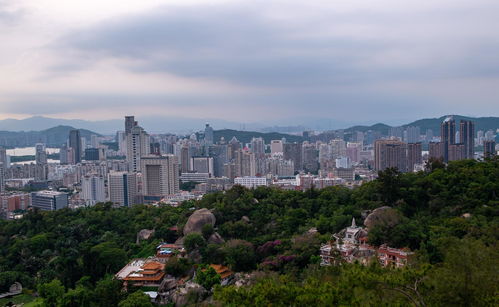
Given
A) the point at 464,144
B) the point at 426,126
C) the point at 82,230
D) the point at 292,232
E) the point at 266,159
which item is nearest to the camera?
the point at 292,232

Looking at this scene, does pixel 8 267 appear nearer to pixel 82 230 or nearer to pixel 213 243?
pixel 82 230

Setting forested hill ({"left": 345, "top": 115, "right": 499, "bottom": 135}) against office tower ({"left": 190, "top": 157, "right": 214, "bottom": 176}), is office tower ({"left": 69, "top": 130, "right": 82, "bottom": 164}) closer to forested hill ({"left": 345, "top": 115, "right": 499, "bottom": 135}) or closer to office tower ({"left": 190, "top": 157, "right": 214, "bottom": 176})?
office tower ({"left": 190, "top": 157, "right": 214, "bottom": 176})

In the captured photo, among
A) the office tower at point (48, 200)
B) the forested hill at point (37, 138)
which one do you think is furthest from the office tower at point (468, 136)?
the forested hill at point (37, 138)

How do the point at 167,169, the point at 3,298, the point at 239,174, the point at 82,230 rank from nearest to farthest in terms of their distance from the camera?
the point at 3,298
the point at 82,230
the point at 167,169
the point at 239,174

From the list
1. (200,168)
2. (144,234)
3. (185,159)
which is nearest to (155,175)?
(200,168)

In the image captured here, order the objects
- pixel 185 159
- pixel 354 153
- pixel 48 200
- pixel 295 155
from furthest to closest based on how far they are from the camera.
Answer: pixel 354 153 → pixel 295 155 → pixel 185 159 → pixel 48 200

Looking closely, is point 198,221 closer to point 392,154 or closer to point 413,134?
point 392,154

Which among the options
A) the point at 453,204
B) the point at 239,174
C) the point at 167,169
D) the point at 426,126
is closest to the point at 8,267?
the point at 453,204

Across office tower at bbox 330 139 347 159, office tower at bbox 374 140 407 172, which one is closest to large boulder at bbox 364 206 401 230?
office tower at bbox 374 140 407 172
